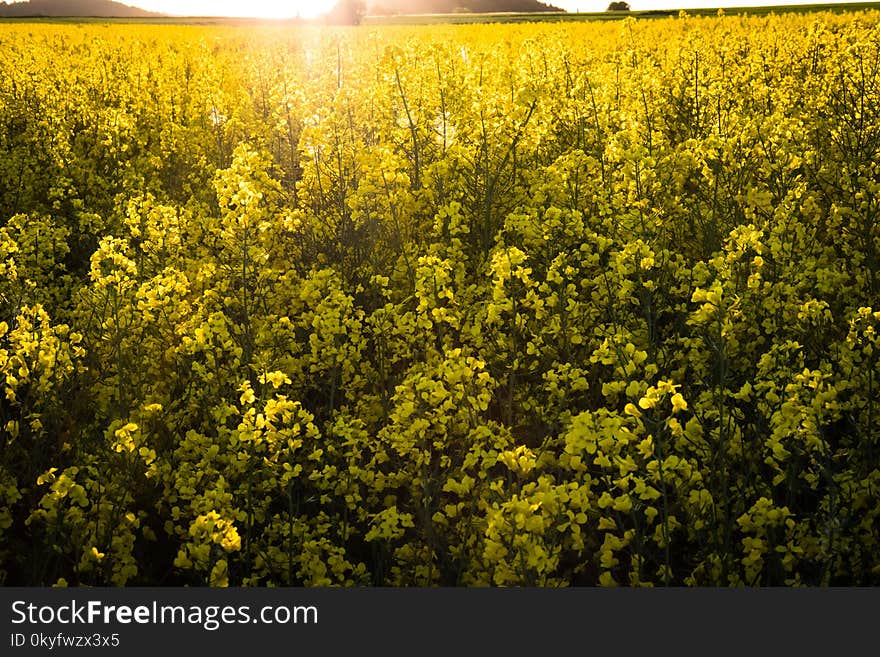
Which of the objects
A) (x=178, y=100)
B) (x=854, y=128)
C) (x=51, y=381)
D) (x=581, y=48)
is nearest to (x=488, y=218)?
(x=51, y=381)

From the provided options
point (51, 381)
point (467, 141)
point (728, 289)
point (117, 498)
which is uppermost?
point (467, 141)

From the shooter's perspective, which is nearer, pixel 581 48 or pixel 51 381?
pixel 51 381

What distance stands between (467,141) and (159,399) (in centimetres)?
285

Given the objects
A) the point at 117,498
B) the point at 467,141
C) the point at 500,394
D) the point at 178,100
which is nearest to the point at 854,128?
the point at 467,141

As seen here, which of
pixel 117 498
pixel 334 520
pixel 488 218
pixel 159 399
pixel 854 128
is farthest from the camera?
pixel 854 128

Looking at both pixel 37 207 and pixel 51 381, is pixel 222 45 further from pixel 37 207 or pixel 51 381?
pixel 51 381

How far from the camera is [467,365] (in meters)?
3.20

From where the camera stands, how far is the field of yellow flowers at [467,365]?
2.97m

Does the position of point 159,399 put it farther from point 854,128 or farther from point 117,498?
point 854,128

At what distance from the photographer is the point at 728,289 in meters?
3.59

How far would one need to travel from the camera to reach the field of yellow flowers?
2.97 meters

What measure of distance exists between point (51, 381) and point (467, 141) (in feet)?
10.6

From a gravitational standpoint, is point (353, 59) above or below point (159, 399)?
above

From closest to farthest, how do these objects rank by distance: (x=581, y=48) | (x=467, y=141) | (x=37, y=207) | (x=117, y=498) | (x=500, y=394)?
(x=117, y=498) → (x=500, y=394) → (x=467, y=141) → (x=37, y=207) → (x=581, y=48)
